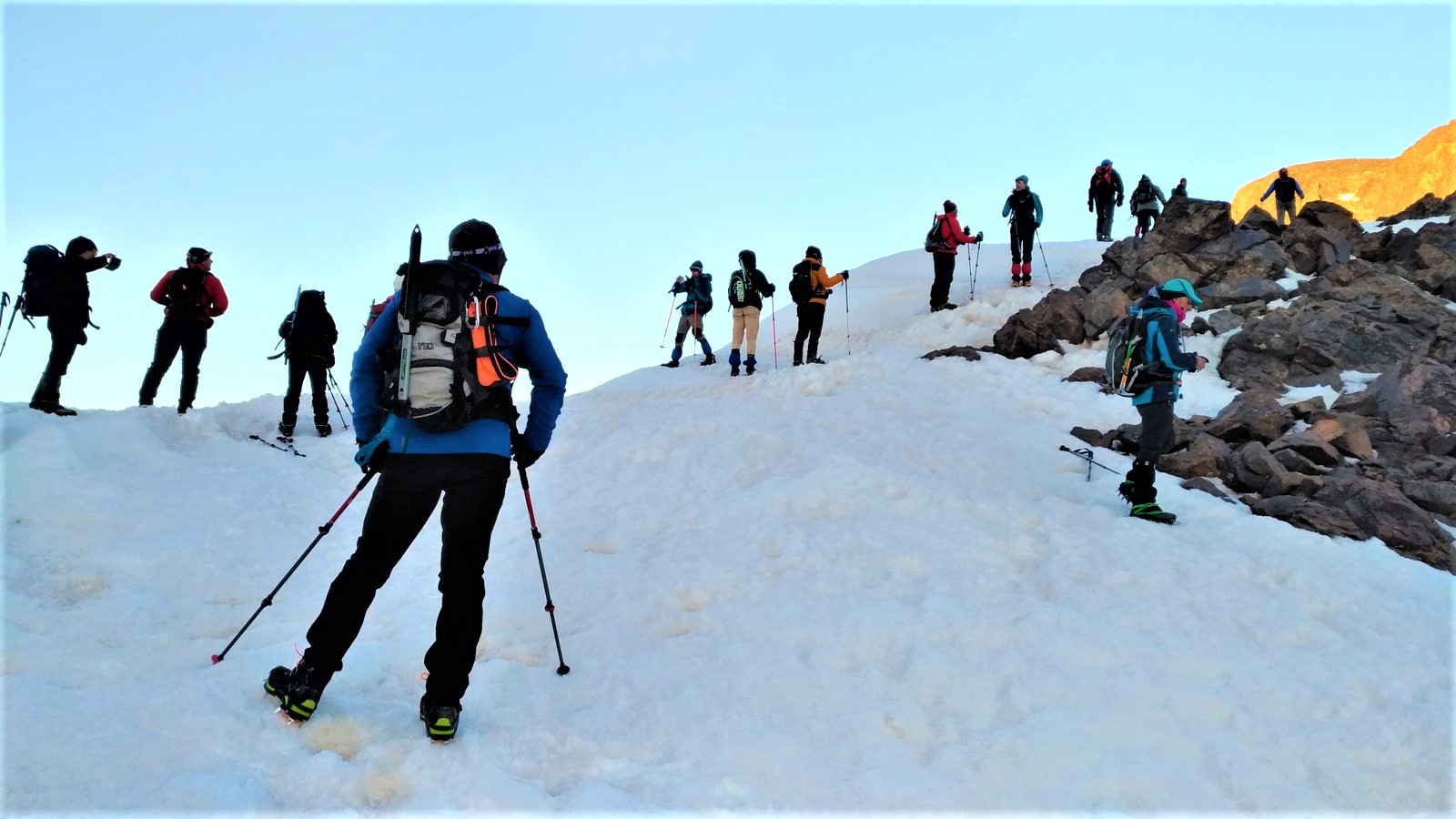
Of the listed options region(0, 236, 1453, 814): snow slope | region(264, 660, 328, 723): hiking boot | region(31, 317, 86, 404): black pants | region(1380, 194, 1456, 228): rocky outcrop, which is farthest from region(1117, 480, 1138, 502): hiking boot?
region(1380, 194, 1456, 228): rocky outcrop

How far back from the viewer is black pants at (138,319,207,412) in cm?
1053

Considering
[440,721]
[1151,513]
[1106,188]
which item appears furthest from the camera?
[1106,188]

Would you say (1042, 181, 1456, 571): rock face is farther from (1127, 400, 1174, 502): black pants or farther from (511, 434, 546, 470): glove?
(511, 434, 546, 470): glove

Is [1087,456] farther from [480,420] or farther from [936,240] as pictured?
[936,240]

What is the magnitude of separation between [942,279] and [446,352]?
15.6m

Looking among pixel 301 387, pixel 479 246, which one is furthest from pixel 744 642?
pixel 301 387

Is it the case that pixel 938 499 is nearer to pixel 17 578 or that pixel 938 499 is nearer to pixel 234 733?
pixel 234 733

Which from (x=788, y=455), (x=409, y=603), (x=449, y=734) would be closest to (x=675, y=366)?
(x=788, y=455)

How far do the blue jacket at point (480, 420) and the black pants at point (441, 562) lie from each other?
84 mm

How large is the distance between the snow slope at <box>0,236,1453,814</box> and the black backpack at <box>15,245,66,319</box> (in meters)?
1.56

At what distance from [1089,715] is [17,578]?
710cm

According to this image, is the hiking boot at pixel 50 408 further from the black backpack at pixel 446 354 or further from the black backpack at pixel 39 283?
the black backpack at pixel 446 354

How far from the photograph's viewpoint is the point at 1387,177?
10319cm

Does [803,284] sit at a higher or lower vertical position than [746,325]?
higher
